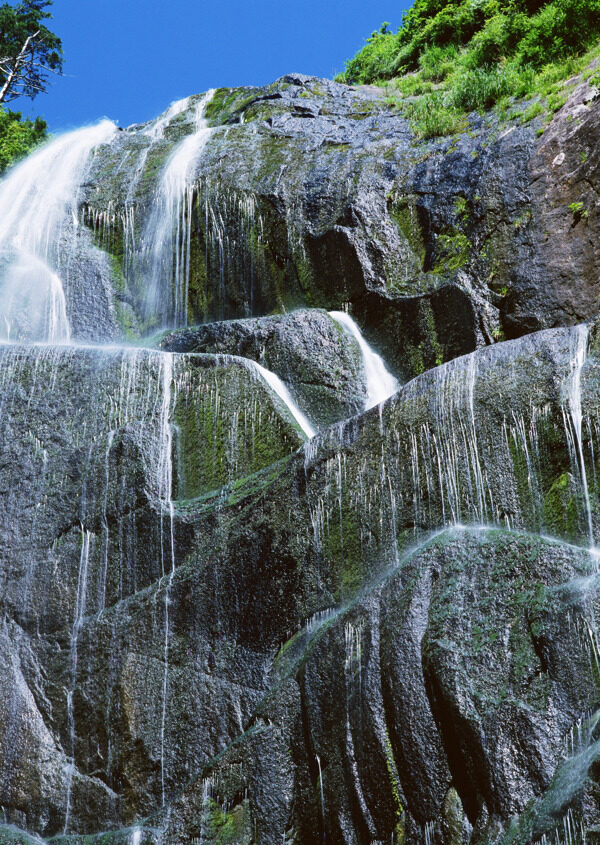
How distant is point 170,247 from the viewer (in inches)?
643

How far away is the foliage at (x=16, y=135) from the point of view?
22.3 meters

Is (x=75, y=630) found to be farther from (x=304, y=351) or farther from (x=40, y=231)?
(x=40, y=231)

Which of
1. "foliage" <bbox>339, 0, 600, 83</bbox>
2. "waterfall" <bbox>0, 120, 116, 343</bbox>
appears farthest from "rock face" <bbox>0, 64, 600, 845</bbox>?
"foliage" <bbox>339, 0, 600, 83</bbox>

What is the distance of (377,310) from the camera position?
1426 cm

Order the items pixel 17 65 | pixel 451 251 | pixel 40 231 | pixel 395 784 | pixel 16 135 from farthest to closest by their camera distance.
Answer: pixel 17 65 < pixel 16 135 < pixel 40 231 < pixel 451 251 < pixel 395 784

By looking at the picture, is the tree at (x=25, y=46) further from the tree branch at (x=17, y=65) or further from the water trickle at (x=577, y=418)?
the water trickle at (x=577, y=418)

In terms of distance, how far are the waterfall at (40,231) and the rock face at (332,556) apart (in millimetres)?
274

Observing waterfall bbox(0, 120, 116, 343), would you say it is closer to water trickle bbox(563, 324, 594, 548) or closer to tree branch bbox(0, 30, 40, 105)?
tree branch bbox(0, 30, 40, 105)

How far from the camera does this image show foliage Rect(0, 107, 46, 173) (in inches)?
877

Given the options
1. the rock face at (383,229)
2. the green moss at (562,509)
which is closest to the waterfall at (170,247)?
the rock face at (383,229)

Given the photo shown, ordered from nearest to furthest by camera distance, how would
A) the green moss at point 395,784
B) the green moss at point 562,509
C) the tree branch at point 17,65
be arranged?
the green moss at point 395,784 < the green moss at point 562,509 < the tree branch at point 17,65

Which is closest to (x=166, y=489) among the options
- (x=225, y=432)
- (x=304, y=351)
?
(x=225, y=432)

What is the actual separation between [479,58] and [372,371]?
11.2 m

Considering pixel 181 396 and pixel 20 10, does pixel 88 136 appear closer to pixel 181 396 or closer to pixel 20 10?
pixel 20 10
